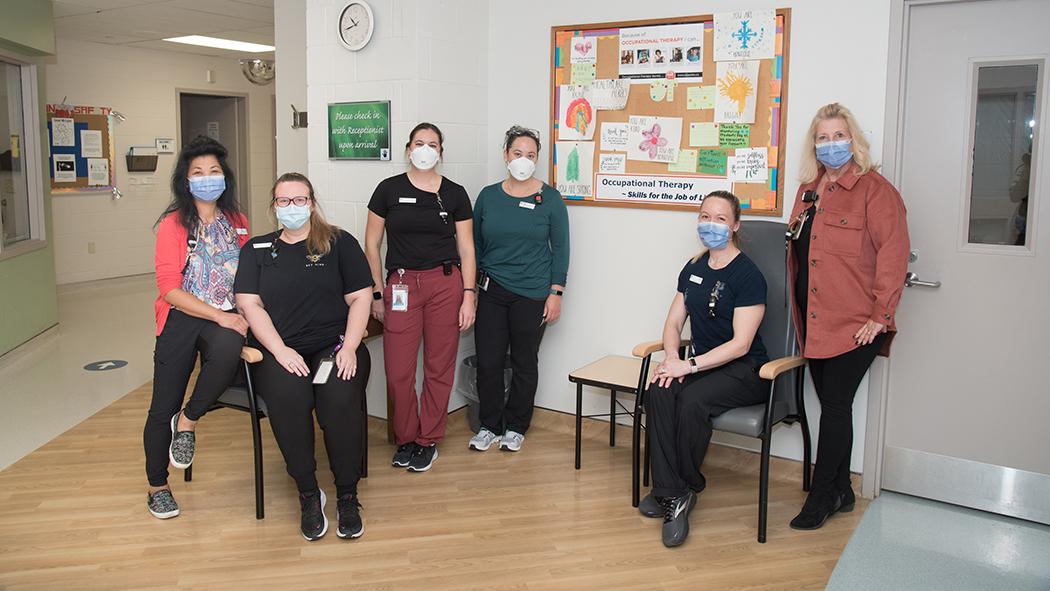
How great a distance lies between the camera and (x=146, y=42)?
859 centimetres

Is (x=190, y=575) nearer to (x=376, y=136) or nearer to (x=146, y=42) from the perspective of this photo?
(x=376, y=136)

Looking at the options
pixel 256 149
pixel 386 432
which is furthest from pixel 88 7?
pixel 386 432

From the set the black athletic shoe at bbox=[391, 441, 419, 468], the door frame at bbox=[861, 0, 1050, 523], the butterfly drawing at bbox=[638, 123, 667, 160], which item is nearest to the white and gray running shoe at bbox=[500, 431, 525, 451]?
the black athletic shoe at bbox=[391, 441, 419, 468]

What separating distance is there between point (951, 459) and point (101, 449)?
371cm

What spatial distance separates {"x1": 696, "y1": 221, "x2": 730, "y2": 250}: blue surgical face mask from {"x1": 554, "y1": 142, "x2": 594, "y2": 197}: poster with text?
1002 millimetres

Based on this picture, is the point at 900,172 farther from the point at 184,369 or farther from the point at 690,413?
the point at 184,369

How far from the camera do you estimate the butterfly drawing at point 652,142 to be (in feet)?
13.1

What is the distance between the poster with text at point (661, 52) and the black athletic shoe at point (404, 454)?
1.92m

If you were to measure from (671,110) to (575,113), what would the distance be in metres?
0.49

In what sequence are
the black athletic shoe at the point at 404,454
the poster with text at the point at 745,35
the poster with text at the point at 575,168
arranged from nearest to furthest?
the poster with text at the point at 745,35, the black athletic shoe at the point at 404,454, the poster with text at the point at 575,168

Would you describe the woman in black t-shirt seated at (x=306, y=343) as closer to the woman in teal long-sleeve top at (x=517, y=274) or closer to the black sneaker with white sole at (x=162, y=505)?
the black sneaker with white sole at (x=162, y=505)

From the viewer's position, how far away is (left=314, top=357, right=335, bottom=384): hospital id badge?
325 cm

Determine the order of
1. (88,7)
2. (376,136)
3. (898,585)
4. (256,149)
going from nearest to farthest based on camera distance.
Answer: (898,585)
(376,136)
(88,7)
(256,149)

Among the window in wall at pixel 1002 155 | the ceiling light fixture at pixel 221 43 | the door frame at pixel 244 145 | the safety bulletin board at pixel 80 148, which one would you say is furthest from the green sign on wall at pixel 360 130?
the door frame at pixel 244 145
